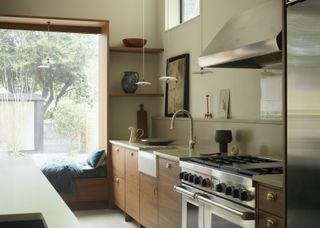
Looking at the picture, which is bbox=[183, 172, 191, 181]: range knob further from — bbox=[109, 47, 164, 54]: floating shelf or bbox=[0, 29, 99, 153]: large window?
bbox=[0, 29, 99, 153]: large window

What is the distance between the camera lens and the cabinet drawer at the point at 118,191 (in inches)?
221

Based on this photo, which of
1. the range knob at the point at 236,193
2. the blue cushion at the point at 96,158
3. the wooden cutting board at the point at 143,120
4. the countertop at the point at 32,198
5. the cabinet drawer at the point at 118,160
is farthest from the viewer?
the wooden cutting board at the point at 143,120

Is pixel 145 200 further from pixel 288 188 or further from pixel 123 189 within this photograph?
pixel 288 188

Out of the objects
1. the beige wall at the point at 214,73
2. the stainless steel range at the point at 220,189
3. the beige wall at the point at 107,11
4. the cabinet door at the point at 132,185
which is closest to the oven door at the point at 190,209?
the stainless steel range at the point at 220,189

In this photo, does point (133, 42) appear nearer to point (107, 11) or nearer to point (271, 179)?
point (107, 11)

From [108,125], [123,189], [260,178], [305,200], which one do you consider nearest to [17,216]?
[305,200]

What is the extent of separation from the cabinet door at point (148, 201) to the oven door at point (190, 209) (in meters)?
0.78

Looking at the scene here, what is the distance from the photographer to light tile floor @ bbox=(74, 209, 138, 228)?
17.2ft

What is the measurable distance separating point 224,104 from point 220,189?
5.36 ft

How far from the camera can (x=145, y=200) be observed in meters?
4.79

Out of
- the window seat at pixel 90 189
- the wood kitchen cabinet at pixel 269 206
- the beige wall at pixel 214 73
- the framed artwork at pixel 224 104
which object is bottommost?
the window seat at pixel 90 189

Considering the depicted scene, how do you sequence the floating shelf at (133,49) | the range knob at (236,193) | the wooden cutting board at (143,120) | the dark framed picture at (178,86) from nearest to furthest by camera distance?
the range knob at (236,193)
the dark framed picture at (178,86)
the floating shelf at (133,49)
the wooden cutting board at (143,120)

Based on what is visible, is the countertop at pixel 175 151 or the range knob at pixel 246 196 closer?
the range knob at pixel 246 196

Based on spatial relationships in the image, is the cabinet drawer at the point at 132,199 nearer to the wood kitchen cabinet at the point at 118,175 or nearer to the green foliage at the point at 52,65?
the wood kitchen cabinet at the point at 118,175
